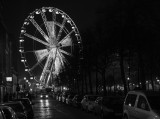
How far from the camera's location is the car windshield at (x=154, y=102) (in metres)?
15.8

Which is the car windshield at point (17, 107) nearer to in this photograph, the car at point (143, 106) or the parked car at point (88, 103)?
the car at point (143, 106)

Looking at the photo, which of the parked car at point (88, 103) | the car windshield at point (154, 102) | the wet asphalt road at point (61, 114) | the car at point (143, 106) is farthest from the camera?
the parked car at point (88, 103)

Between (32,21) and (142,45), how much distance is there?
3838 cm

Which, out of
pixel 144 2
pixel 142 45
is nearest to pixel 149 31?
pixel 142 45

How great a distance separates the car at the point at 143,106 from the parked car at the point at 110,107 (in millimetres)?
8748

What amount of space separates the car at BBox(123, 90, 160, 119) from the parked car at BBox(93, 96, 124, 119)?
8.75 metres

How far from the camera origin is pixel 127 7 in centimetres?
3406

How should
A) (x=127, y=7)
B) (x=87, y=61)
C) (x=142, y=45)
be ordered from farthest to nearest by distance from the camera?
1. (x=87, y=61)
2. (x=142, y=45)
3. (x=127, y=7)

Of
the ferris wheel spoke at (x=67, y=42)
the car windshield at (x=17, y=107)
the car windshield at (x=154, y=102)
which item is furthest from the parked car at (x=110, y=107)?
the ferris wheel spoke at (x=67, y=42)

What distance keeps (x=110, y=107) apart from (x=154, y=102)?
40.5 ft

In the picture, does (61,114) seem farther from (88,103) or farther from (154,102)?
(154,102)

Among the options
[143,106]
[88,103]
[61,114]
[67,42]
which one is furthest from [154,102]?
[67,42]

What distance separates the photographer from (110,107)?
93.4 feet

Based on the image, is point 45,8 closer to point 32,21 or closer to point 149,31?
point 32,21
